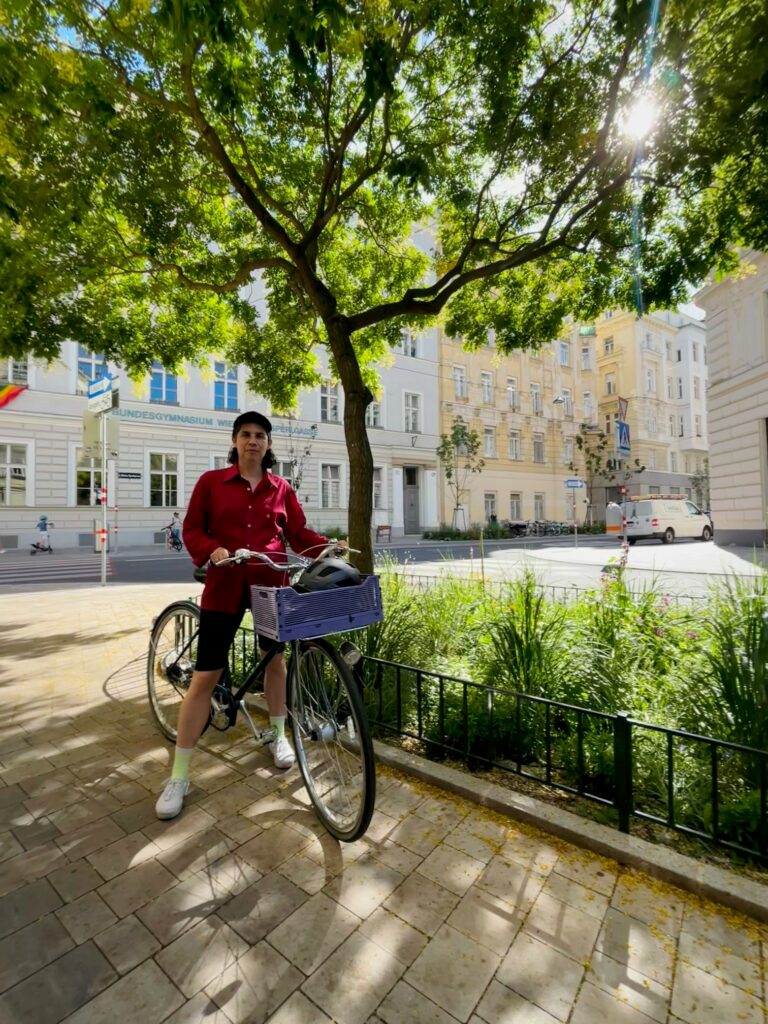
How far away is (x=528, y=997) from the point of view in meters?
1.54

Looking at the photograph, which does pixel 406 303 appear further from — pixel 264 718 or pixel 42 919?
pixel 42 919

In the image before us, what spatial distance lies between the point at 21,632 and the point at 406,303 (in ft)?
19.9

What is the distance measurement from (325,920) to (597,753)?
5.13 ft

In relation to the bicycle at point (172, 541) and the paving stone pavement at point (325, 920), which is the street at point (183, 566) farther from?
the paving stone pavement at point (325, 920)

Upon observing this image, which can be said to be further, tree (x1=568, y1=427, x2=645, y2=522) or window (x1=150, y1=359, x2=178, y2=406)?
tree (x1=568, y1=427, x2=645, y2=522)

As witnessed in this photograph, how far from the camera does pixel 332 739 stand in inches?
93.9

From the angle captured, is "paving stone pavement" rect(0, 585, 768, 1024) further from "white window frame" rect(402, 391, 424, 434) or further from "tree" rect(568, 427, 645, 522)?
"tree" rect(568, 427, 645, 522)

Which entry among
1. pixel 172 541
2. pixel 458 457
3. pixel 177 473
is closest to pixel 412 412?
pixel 458 457

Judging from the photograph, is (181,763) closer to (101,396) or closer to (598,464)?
(101,396)

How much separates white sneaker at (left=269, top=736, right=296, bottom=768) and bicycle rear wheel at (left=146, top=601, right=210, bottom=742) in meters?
0.70

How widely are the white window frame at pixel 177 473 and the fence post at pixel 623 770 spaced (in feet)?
81.9

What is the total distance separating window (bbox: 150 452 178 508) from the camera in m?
24.9

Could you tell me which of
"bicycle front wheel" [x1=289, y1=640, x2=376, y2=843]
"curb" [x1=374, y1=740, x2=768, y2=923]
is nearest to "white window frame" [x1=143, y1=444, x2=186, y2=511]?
"bicycle front wheel" [x1=289, y1=640, x2=376, y2=843]

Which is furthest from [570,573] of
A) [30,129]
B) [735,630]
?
[30,129]
